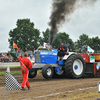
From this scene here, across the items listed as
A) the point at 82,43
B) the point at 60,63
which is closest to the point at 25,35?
the point at 82,43

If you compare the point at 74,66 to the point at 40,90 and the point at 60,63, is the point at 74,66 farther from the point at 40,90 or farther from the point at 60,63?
the point at 40,90

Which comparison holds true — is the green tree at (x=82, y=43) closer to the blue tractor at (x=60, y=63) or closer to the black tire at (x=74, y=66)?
the black tire at (x=74, y=66)

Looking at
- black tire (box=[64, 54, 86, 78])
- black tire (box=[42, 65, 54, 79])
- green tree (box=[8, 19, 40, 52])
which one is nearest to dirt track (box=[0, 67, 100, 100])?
black tire (box=[42, 65, 54, 79])

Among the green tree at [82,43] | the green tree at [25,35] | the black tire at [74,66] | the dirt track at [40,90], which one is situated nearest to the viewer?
the dirt track at [40,90]

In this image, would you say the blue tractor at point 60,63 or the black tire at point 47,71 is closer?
the black tire at point 47,71

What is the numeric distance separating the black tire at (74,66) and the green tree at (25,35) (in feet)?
112

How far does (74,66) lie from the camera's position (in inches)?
473

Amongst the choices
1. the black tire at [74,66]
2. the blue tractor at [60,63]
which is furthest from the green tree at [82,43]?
the blue tractor at [60,63]

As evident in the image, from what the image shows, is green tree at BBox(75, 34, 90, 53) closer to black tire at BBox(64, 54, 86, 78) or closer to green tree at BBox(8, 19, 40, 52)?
green tree at BBox(8, 19, 40, 52)

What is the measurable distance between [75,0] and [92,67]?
464 cm

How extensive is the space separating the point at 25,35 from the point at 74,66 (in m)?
35.4

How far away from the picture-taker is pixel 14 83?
684 cm

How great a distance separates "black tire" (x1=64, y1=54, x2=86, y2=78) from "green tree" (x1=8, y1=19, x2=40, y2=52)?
3411cm

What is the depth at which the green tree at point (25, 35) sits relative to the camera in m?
46.1
